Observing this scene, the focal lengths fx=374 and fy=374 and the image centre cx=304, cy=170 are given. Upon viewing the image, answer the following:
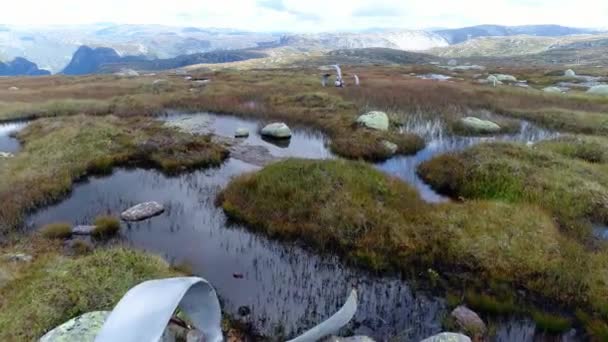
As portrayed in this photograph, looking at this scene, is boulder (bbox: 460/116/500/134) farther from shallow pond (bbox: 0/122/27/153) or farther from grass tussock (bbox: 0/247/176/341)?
shallow pond (bbox: 0/122/27/153)

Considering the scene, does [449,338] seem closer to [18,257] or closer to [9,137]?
[18,257]

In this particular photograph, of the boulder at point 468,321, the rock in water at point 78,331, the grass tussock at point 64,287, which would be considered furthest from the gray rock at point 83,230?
the boulder at point 468,321

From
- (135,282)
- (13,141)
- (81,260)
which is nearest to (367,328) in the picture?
(135,282)

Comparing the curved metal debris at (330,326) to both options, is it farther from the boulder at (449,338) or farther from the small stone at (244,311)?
the small stone at (244,311)

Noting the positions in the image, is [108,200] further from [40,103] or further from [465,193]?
[40,103]

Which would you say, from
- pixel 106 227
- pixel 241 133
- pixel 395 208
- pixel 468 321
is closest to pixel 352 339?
pixel 468 321
